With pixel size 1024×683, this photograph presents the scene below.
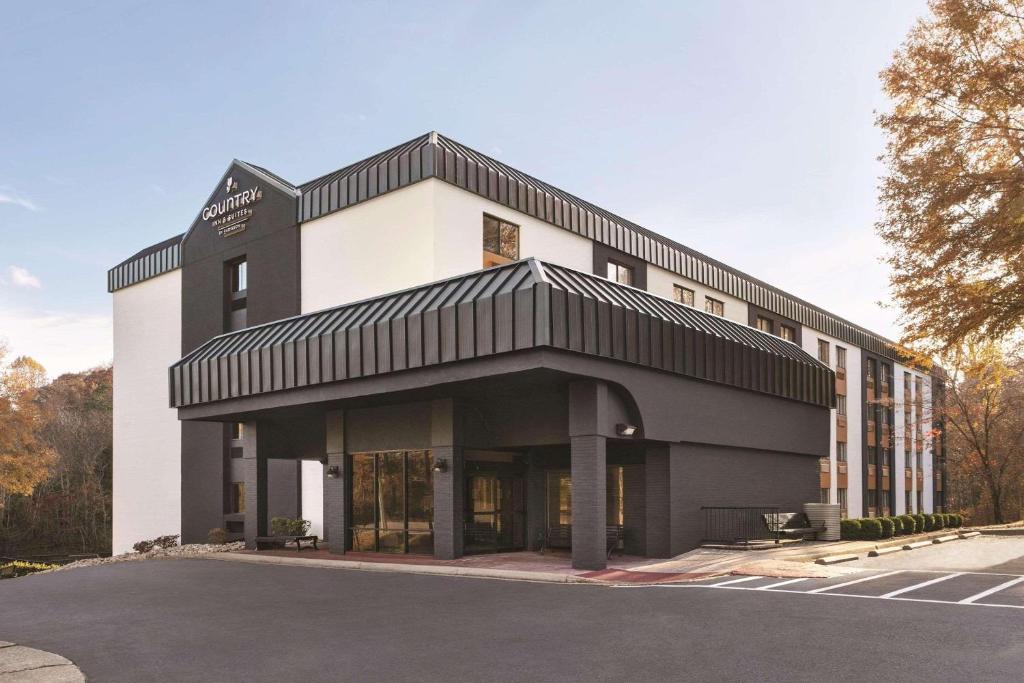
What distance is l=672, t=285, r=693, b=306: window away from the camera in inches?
1484

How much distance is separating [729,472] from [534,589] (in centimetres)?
1054

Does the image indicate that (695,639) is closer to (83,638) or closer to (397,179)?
(83,638)

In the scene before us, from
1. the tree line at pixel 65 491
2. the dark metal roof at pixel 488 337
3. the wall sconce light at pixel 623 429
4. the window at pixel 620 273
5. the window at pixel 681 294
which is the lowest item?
the tree line at pixel 65 491

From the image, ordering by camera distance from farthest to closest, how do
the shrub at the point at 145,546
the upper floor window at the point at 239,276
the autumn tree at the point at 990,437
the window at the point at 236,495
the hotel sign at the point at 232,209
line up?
1. the autumn tree at the point at 990,437
2. the upper floor window at the point at 239,276
3. the window at the point at 236,495
4. the shrub at the point at 145,546
5. the hotel sign at the point at 232,209

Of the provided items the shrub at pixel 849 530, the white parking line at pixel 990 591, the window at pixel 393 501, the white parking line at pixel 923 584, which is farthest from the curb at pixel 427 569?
the shrub at pixel 849 530

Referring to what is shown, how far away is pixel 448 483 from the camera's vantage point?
857 inches

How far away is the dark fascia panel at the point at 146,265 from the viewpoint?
39.1 meters

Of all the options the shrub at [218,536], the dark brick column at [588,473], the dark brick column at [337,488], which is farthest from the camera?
the shrub at [218,536]

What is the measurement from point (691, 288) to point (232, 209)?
19.9 metres

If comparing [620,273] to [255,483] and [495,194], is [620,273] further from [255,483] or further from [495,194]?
[255,483]

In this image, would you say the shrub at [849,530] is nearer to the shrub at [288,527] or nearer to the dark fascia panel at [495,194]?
the dark fascia panel at [495,194]

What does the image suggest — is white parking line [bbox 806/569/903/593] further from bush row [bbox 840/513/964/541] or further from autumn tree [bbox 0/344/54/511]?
autumn tree [bbox 0/344/54/511]

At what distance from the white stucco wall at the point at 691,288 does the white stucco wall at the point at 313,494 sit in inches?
569

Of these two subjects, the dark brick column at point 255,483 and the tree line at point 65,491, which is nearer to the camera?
the dark brick column at point 255,483
